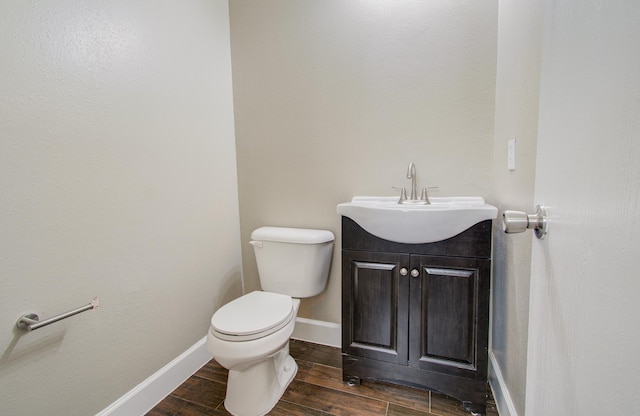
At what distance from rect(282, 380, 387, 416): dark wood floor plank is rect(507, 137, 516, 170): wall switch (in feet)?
3.86

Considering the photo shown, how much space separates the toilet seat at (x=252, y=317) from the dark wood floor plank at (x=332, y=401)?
14.9 inches

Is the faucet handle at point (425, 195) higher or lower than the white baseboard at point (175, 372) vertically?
higher

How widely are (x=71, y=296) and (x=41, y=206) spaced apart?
337mm

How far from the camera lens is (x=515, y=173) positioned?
1.09 metres

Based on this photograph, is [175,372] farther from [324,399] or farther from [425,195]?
[425,195]

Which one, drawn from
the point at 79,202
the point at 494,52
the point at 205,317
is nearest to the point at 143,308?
the point at 205,317

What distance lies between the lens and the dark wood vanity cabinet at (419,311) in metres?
1.19

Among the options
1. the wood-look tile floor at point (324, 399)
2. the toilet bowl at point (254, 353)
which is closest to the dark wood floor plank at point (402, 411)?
the wood-look tile floor at point (324, 399)

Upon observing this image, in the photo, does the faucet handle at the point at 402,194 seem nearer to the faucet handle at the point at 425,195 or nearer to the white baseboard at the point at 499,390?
the faucet handle at the point at 425,195

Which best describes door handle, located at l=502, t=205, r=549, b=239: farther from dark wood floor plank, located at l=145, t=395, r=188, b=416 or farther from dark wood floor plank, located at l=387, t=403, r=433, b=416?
dark wood floor plank, located at l=145, t=395, r=188, b=416

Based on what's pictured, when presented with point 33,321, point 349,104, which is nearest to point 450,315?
point 349,104

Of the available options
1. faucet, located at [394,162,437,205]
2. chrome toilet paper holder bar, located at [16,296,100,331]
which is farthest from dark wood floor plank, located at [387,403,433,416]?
chrome toilet paper holder bar, located at [16,296,100,331]

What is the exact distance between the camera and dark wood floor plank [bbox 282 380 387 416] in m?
1.26

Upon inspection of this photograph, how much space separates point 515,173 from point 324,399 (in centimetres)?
129
